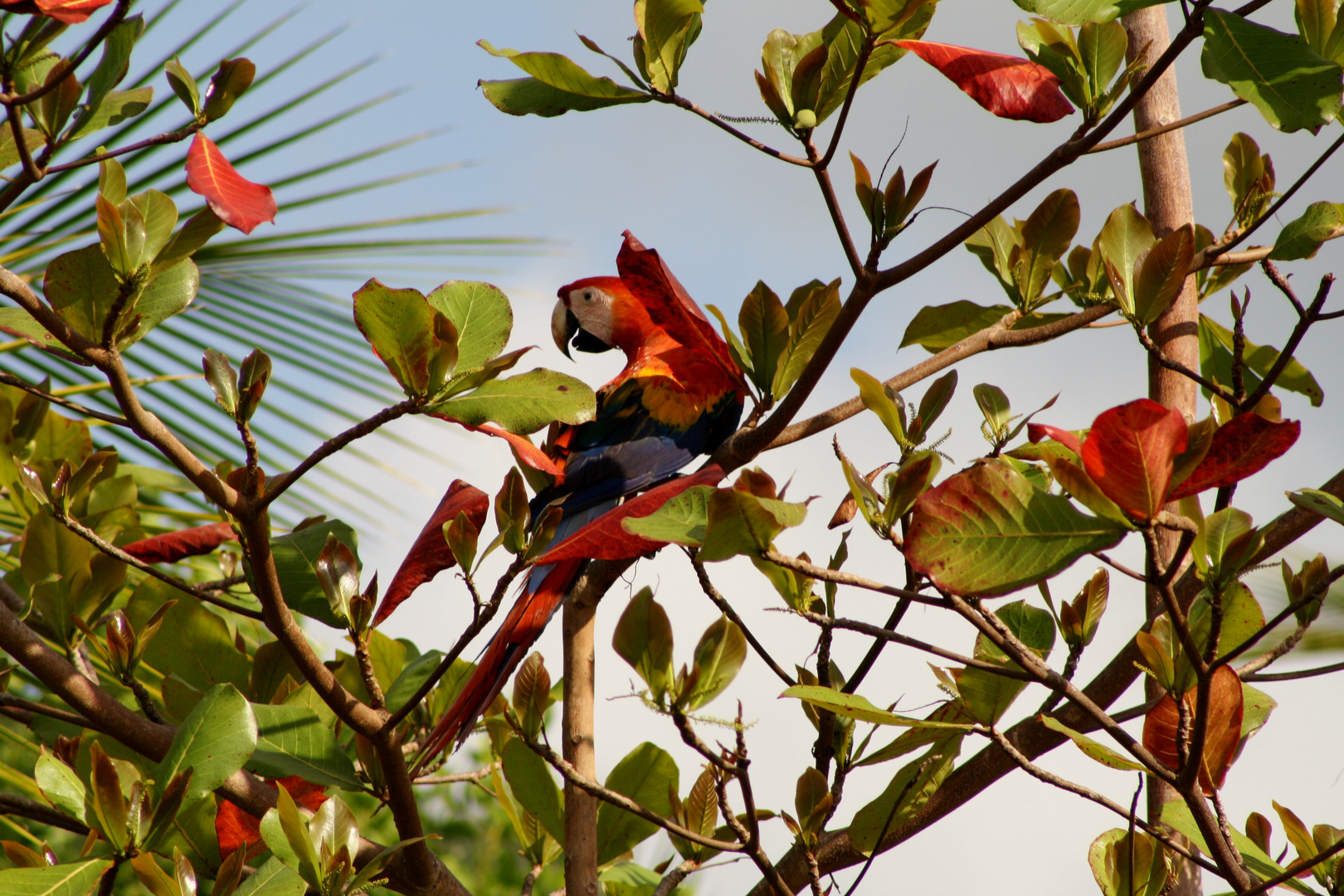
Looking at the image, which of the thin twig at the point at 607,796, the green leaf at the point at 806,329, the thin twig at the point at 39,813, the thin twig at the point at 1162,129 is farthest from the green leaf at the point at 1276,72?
the thin twig at the point at 39,813

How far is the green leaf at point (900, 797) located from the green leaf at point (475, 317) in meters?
0.45

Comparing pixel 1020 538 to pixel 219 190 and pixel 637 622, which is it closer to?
pixel 637 622

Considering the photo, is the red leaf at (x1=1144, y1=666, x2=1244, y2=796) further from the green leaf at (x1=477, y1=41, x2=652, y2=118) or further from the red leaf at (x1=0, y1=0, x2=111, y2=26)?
the red leaf at (x1=0, y1=0, x2=111, y2=26)

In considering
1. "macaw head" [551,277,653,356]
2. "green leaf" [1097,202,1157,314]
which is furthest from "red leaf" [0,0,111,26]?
"macaw head" [551,277,653,356]

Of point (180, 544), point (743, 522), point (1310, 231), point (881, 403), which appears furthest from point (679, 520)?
point (1310, 231)

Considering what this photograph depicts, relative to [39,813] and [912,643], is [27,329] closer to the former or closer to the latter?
[39,813]

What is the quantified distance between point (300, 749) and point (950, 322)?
2.19 feet

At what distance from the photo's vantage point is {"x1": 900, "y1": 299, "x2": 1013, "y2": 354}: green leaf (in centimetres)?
94

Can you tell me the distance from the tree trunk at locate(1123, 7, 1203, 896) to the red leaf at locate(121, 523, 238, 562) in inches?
34.3

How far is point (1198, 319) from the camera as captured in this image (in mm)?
982

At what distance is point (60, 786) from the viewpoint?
599 millimetres

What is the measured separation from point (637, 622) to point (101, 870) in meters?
0.38

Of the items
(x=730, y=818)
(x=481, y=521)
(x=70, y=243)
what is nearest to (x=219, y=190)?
(x=481, y=521)

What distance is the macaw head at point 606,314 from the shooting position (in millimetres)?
1652
